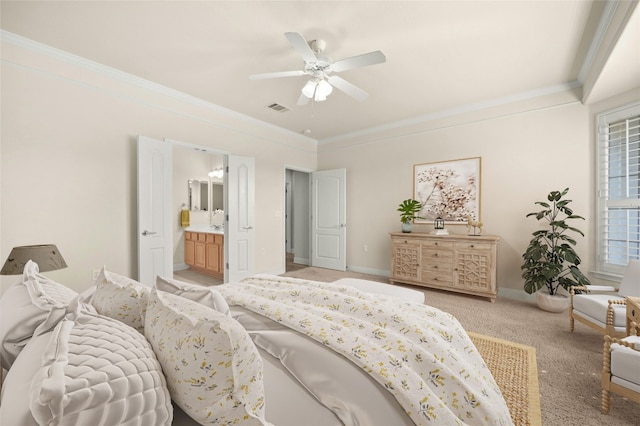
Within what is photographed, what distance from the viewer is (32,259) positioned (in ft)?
5.96

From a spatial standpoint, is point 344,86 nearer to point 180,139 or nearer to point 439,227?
point 180,139

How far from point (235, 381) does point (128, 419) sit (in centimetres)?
23

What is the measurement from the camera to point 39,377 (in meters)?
0.58

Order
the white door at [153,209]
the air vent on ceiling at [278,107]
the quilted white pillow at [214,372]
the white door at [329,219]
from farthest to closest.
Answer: the white door at [329,219], the air vent on ceiling at [278,107], the white door at [153,209], the quilted white pillow at [214,372]

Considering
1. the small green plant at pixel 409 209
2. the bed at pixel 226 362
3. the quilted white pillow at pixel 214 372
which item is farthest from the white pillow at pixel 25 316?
the small green plant at pixel 409 209

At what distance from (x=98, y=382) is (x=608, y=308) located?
10.3 feet

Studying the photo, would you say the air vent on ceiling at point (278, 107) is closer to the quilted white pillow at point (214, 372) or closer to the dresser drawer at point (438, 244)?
the dresser drawer at point (438, 244)

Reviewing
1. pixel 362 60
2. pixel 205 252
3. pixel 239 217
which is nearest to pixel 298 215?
pixel 205 252

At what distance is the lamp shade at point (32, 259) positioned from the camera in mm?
1786

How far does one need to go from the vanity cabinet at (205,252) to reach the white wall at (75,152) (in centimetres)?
162

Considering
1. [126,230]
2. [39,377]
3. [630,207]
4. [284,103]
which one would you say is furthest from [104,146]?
[630,207]

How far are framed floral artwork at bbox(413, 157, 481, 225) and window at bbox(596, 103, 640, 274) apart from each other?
134 centimetres

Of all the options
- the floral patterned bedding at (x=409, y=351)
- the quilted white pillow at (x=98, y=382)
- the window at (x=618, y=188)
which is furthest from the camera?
the window at (x=618, y=188)

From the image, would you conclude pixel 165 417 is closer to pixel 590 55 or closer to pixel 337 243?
pixel 590 55
